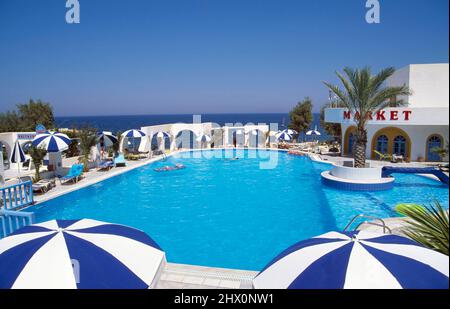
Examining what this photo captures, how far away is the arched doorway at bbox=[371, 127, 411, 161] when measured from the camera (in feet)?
66.0

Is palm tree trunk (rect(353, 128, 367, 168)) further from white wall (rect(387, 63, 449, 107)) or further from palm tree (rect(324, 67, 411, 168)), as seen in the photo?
white wall (rect(387, 63, 449, 107))

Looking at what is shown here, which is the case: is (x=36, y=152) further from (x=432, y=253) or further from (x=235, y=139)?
(x=235, y=139)

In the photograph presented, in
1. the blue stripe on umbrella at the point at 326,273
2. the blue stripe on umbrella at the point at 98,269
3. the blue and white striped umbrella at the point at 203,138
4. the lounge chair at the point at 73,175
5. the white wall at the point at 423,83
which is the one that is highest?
the white wall at the point at 423,83

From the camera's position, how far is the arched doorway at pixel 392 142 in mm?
20109

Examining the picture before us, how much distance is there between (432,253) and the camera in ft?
8.62

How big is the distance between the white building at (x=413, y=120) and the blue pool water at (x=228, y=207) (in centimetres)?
445

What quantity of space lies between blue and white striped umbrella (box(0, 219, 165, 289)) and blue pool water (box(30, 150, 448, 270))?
4.08m

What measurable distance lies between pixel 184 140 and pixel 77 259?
2684 centimetres

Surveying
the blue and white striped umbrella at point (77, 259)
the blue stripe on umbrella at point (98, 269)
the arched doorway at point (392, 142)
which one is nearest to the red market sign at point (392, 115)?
the arched doorway at point (392, 142)

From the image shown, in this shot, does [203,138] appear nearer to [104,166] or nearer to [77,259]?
[104,166]

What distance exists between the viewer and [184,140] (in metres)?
29.8

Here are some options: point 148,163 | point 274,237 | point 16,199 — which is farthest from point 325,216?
point 148,163

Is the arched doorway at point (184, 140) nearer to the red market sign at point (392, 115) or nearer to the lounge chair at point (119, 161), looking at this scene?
the lounge chair at point (119, 161)
